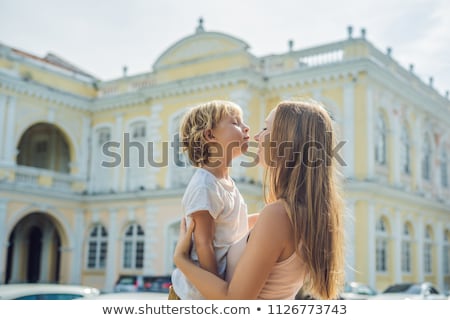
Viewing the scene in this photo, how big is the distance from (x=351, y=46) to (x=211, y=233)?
455 inches

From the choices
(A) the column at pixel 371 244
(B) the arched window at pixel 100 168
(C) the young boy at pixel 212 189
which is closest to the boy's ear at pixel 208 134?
(C) the young boy at pixel 212 189

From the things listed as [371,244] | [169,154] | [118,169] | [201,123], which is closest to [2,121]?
[118,169]

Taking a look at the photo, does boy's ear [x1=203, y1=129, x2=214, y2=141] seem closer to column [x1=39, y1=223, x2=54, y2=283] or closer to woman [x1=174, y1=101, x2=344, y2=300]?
woman [x1=174, y1=101, x2=344, y2=300]

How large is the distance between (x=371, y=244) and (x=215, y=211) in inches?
443

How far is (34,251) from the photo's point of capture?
643 inches

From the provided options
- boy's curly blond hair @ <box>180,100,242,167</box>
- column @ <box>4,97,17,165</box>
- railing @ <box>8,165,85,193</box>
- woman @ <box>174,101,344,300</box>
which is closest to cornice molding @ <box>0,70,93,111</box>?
column @ <box>4,97,17,165</box>

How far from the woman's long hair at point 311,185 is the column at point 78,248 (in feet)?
47.9

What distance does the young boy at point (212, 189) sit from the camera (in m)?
1.63

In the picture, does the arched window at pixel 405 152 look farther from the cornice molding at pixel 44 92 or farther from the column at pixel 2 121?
the column at pixel 2 121

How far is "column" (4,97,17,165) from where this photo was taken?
14211 millimetres

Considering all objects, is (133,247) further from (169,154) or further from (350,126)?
(350,126)

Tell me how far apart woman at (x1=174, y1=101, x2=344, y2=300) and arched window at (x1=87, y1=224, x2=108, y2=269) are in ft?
47.1

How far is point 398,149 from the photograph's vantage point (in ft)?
45.4
